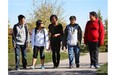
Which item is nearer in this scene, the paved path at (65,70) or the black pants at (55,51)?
the paved path at (65,70)

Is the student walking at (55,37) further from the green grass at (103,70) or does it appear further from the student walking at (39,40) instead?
the green grass at (103,70)

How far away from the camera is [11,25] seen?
9.26 metres

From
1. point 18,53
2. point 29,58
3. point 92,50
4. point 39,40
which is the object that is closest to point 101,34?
point 92,50

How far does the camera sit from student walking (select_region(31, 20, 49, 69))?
930cm

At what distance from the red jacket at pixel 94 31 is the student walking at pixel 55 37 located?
0.40 meters

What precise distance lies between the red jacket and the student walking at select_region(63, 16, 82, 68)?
0.36 ft

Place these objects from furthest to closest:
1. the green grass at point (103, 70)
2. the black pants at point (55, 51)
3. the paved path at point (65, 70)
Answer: the black pants at point (55, 51), the paved path at point (65, 70), the green grass at point (103, 70)

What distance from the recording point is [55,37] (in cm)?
931

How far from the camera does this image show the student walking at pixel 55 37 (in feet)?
30.4

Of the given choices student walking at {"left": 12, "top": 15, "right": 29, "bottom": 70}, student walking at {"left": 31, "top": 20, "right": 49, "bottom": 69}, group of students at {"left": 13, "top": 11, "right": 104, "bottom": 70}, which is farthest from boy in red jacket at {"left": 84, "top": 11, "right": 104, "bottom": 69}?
student walking at {"left": 12, "top": 15, "right": 29, "bottom": 70}

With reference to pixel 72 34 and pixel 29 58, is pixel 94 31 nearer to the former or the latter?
pixel 72 34

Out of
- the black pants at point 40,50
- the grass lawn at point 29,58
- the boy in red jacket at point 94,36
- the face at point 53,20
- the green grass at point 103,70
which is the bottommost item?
the green grass at point 103,70

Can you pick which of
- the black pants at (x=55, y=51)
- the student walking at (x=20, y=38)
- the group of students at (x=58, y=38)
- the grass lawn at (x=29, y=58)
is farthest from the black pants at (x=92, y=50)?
the student walking at (x=20, y=38)
